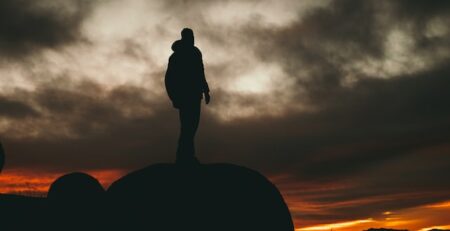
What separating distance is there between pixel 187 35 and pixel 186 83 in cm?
124

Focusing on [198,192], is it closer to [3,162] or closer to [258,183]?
[258,183]

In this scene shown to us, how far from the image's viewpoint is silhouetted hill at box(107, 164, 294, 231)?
42.7ft

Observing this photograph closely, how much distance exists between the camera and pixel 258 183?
1489 centimetres

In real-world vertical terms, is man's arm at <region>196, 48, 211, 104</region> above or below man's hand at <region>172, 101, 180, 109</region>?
above

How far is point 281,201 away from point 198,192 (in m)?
2.90

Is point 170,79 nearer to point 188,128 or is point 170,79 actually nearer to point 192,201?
point 188,128

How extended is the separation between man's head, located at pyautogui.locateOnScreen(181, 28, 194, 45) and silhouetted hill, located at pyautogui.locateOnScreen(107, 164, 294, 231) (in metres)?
3.25

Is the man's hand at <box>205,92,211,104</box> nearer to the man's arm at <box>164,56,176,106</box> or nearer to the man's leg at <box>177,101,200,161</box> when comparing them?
the man's leg at <box>177,101,200,161</box>

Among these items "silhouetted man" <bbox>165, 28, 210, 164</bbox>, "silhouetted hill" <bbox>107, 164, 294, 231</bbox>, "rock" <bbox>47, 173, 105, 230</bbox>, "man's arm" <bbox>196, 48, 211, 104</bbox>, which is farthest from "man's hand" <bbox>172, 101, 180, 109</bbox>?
"rock" <bbox>47, 173, 105, 230</bbox>

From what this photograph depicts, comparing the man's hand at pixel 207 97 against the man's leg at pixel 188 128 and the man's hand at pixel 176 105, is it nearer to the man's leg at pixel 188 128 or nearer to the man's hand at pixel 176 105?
the man's leg at pixel 188 128

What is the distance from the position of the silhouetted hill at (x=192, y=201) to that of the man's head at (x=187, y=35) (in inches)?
128

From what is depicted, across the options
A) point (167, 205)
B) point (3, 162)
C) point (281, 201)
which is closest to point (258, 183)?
point (281, 201)

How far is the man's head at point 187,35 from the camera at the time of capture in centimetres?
1455

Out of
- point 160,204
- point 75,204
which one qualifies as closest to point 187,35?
Answer: point 160,204
